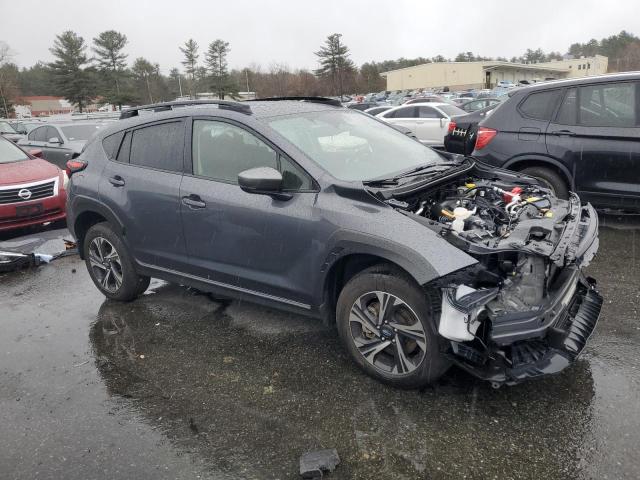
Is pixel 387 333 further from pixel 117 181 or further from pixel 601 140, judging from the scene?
pixel 601 140

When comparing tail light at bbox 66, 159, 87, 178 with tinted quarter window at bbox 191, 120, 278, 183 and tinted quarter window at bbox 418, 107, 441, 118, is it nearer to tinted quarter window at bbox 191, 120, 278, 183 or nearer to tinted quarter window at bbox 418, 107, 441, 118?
tinted quarter window at bbox 191, 120, 278, 183

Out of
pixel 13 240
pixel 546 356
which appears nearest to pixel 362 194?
pixel 546 356

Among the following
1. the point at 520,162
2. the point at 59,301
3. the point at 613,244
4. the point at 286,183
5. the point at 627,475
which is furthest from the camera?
the point at 520,162

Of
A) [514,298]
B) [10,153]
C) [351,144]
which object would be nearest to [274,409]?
[514,298]

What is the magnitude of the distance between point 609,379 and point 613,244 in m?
2.91

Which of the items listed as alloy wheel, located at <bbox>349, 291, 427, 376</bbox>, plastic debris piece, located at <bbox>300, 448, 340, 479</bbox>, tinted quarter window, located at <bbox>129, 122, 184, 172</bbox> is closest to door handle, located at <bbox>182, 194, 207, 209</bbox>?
tinted quarter window, located at <bbox>129, 122, 184, 172</bbox>

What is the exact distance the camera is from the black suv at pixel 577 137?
550 cm

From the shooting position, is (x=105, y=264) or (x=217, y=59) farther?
(x=217, y=59)

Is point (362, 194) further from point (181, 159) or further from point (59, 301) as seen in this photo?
point (59, 301)

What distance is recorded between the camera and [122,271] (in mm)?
4707

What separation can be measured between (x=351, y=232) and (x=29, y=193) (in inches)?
237

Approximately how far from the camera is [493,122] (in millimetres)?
6293

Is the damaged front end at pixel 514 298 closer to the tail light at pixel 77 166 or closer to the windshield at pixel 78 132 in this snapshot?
the tail light at pixel 77 166

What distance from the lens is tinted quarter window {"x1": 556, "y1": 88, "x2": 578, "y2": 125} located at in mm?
5828
